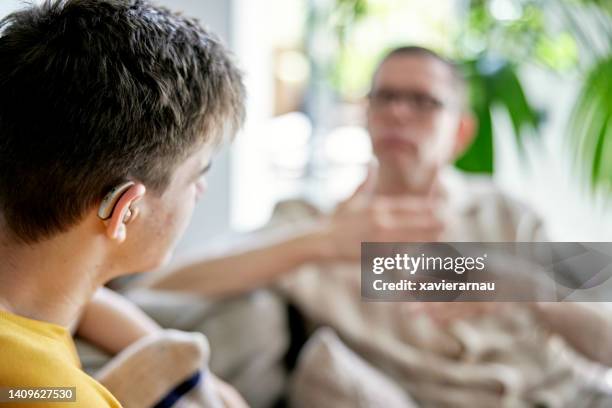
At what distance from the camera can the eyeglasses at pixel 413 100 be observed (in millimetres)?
1441

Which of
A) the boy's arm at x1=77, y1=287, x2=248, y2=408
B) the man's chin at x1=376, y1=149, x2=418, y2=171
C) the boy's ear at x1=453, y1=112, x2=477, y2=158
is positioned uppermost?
the boy's ear at x1=453, y1=112, x2=477, y2=158

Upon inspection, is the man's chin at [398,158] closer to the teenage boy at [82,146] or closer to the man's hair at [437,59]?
the man's hair at [437,59]

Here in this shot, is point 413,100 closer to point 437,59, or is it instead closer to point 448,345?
point 437,59

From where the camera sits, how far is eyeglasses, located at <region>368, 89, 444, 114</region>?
56.7 inches

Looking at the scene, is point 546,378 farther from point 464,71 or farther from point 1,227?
point 1,227

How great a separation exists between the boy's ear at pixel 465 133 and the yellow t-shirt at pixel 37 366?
1.14 metres

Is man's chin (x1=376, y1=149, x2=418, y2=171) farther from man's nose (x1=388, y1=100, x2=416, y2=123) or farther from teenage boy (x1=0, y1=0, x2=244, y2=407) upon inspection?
teenage boy (x1=0, y1=0, x2=244, y2=407)

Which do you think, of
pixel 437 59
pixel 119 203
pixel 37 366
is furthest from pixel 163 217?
pixel 437 59

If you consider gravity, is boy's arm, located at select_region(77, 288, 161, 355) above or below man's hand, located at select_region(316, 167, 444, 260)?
below

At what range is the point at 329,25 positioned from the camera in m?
2.31

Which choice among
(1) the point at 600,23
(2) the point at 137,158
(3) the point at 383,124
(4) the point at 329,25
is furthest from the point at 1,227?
(4) the point at 329,25

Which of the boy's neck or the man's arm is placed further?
the man's arm

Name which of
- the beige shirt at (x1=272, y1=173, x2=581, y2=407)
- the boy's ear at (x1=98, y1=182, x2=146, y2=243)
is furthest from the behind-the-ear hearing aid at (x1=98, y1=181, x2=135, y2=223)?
the beige shirt at (x1=272, y1=173, x2=581, y2=407)

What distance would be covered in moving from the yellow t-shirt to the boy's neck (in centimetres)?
2
